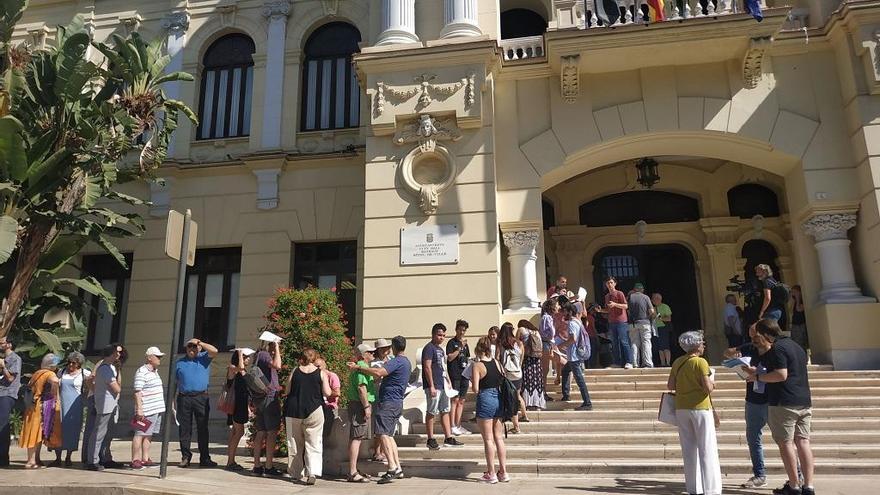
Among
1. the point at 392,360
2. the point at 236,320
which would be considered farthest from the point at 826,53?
the point at 236,320

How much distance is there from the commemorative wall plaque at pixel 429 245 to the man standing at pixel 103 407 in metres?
5.25

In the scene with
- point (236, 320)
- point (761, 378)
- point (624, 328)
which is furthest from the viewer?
point (236, 320)

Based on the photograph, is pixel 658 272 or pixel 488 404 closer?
pixel 488 404

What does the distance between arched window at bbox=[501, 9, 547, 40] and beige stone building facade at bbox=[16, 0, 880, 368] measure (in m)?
0.06

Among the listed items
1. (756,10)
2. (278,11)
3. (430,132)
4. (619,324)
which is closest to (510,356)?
(619,324)

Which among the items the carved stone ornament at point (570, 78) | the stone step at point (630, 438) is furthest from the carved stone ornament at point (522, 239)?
the stone step at point (630, 438)

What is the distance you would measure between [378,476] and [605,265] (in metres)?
10.3

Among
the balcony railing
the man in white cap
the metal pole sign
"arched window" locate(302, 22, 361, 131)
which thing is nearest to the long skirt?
the metal pole sign

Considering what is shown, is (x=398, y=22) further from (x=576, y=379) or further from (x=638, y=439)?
(x=638, y=439)

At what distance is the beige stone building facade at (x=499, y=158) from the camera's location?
38.7 feet

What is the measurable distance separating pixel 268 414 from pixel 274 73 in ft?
32.8

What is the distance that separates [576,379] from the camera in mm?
9531

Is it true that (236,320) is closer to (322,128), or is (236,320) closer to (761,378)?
(322,128)

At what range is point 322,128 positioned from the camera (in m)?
15.4
